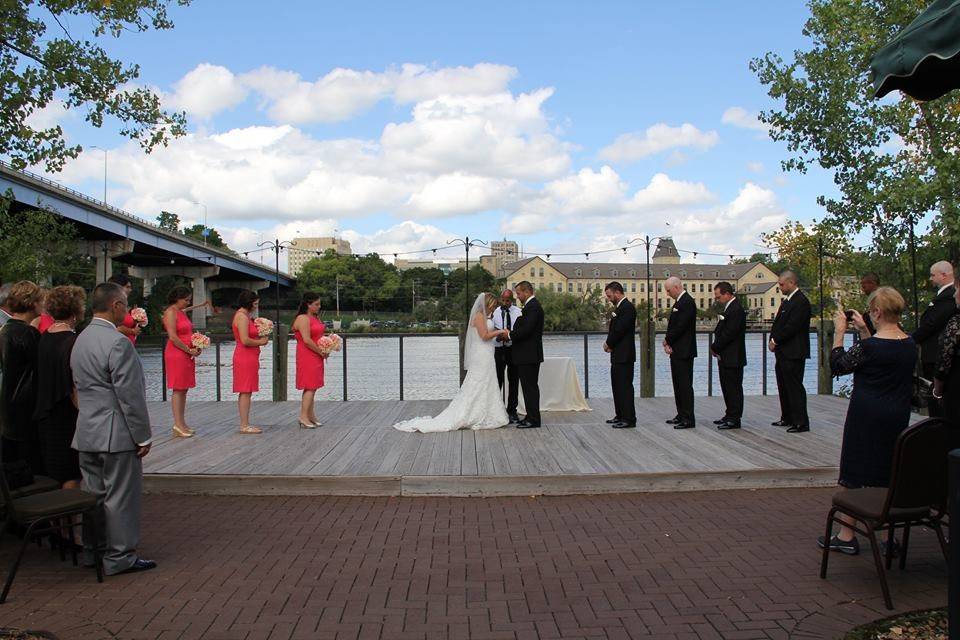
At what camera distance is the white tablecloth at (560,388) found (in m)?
11.7

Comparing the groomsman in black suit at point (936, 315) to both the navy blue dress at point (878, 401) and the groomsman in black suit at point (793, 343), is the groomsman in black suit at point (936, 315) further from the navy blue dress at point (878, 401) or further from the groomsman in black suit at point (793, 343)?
the navy blue dress at point (878, 401)

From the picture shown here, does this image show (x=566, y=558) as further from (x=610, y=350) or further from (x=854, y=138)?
(x=854, y=138)

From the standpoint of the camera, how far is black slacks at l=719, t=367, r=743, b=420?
31.8ft

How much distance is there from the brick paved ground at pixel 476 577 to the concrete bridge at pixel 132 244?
1465 cm

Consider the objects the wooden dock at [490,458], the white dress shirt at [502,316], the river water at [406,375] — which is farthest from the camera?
the river water at [406,375]

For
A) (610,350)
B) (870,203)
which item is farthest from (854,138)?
(610,350)

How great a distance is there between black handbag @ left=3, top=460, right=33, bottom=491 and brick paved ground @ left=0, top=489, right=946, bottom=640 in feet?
1.92

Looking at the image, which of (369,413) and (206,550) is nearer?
(206,550)

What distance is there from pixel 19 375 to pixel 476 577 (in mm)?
3777

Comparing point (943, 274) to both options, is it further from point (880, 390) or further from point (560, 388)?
point (560, 388)

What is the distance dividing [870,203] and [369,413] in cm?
996

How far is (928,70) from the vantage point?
4535 mm

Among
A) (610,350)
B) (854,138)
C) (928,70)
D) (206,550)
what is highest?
(854,138)

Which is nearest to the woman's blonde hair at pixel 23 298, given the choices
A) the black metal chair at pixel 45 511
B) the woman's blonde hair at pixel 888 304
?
the black metal chair at pixel 45 511
